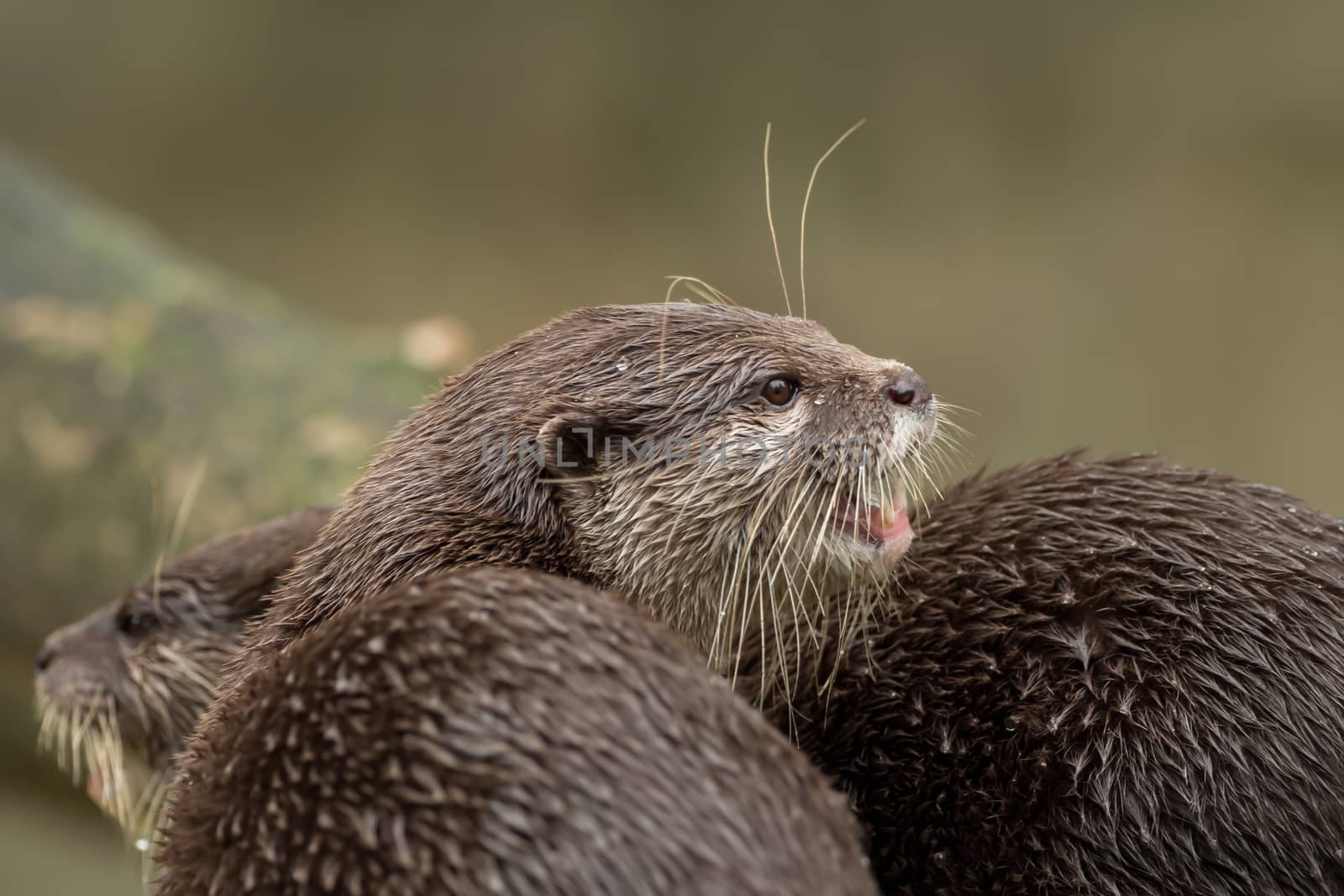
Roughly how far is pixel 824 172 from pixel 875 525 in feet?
17.1

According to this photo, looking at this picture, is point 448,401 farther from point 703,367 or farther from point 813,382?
point 813,382

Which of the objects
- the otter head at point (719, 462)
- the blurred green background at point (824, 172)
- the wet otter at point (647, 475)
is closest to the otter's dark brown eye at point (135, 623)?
the wet otter at point (647, 475)

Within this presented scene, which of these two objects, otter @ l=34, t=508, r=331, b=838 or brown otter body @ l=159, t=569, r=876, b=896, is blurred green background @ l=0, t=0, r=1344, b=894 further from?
brown otter body @ l=159, t=569, r=876, b=896

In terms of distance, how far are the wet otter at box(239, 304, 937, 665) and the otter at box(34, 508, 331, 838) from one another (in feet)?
2.02

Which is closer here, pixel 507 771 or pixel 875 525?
pixel 507 771

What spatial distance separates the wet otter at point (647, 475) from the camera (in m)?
1.60

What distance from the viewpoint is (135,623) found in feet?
7.72

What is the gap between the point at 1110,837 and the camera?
61.7 inches

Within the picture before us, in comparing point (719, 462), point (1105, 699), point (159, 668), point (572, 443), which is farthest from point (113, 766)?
point (1105, 699)

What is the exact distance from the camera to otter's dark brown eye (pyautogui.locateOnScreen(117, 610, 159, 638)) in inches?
92.2

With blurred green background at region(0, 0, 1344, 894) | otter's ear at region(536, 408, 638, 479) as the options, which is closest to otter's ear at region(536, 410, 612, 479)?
otter's ear at region(536, 408, 638, 479)

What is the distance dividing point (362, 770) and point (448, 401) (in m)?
0.70

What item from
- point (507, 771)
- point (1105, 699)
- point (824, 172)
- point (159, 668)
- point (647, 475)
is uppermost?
point (824, 172)

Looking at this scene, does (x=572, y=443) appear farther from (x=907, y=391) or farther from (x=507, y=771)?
(x=507, y=771)
